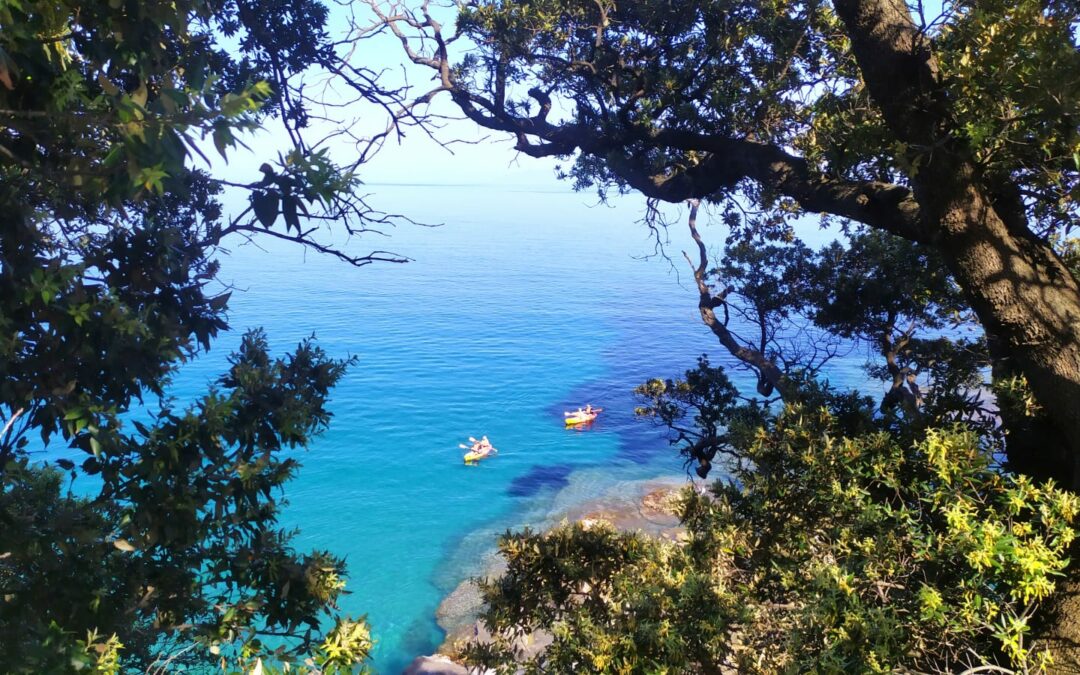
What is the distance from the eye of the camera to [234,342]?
3066cm

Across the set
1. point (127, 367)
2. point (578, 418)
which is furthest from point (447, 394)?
point (127, 367)

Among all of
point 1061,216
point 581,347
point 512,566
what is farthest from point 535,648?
point 581,347

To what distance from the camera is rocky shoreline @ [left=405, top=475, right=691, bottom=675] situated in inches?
462

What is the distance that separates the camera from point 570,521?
10484 millimetres

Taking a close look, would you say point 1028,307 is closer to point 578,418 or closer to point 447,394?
point 578,418

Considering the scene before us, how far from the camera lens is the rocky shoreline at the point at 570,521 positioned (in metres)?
11.7

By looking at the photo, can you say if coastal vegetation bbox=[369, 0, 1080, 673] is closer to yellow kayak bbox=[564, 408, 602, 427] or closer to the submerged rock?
the submerged rock

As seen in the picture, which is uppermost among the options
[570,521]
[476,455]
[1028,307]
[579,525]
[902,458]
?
[1028,307]

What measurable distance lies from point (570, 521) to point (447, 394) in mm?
17488

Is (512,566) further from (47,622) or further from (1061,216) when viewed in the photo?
(1061,216)

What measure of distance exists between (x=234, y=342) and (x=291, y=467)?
29337mm

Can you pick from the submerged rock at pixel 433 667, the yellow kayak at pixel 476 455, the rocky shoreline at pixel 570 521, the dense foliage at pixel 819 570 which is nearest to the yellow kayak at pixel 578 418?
the yellow kayak at pixel 476 455

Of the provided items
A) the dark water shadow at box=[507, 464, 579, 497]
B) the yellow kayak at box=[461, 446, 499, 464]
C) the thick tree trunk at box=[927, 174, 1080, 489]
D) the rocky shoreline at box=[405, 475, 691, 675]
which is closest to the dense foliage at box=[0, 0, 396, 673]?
the thick tree trunk at box=[927, 174, 1080, 489]

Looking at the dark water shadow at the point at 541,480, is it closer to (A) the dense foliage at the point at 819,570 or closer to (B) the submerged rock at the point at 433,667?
(B) the submerged rock at the point at 433,667
